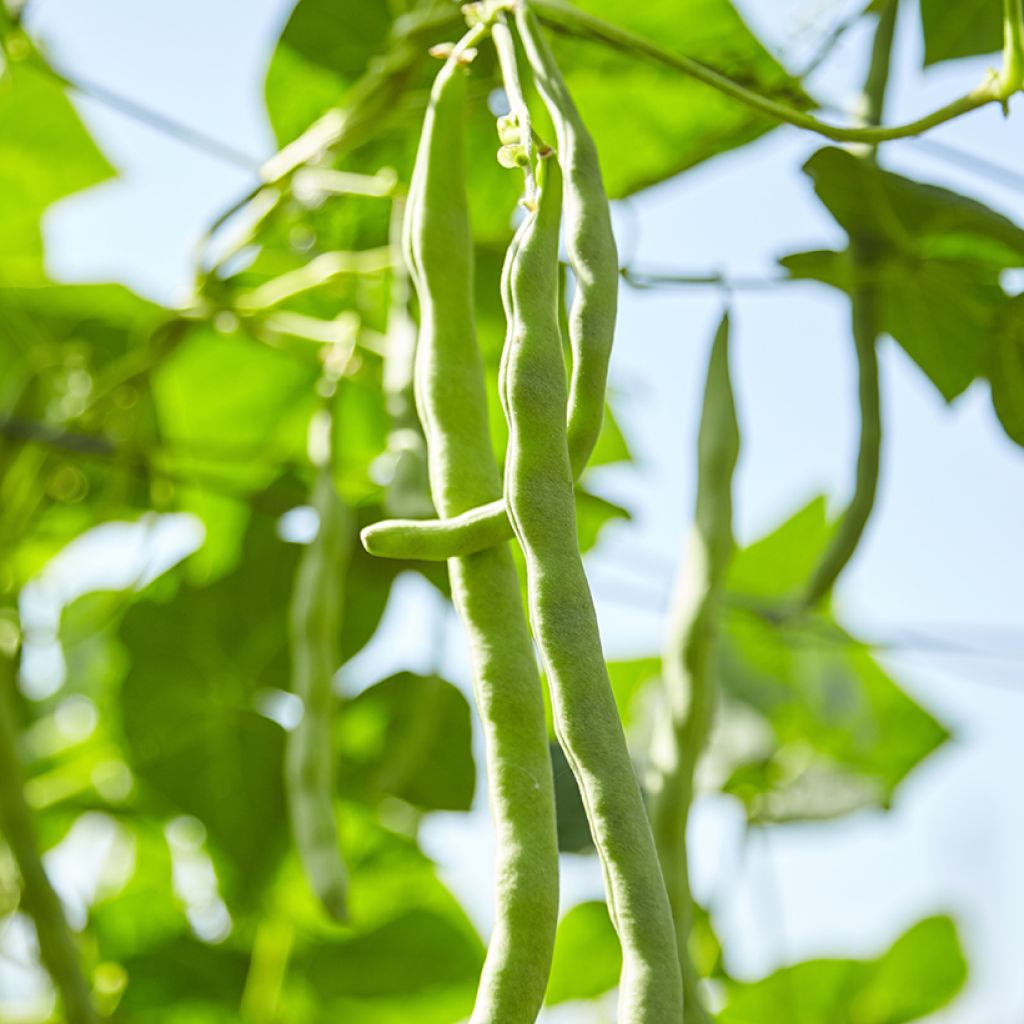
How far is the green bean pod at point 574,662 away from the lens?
38cm

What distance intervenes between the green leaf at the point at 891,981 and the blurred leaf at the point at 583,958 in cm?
16

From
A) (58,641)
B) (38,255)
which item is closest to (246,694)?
(58,641)

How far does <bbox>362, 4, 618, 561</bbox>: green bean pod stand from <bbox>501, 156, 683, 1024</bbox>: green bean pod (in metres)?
0.01

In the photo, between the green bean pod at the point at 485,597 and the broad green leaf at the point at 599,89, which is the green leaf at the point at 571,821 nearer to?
the green bean pod at the point at 485,597

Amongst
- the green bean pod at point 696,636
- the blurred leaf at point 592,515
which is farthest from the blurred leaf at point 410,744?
the green bean pod at point 696,636

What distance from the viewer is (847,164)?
727mm

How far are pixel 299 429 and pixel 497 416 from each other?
44 centimetres

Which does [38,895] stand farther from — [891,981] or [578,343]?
[891,981]

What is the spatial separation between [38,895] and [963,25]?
2.62 ft

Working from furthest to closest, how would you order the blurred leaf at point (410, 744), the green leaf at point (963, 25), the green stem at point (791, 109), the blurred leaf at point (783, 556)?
the blurred leaf at point (783, 556) → the blurred leaf at point (410, 744) → the green leaf at point (963, 25) → the green stem at point (791, 109)

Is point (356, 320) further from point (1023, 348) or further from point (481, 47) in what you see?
point (1023, 348)

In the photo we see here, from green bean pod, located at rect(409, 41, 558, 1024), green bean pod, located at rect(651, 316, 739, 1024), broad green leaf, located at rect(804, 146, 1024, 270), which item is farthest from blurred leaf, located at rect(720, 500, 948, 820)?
green bean pod, located at rect(409, 41, 558, 1024)

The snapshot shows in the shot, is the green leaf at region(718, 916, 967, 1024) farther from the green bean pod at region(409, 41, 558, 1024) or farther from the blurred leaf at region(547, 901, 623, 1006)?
the green bean pod at region(409, 41, 558, 1024)

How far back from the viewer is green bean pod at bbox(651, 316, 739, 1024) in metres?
0.60
